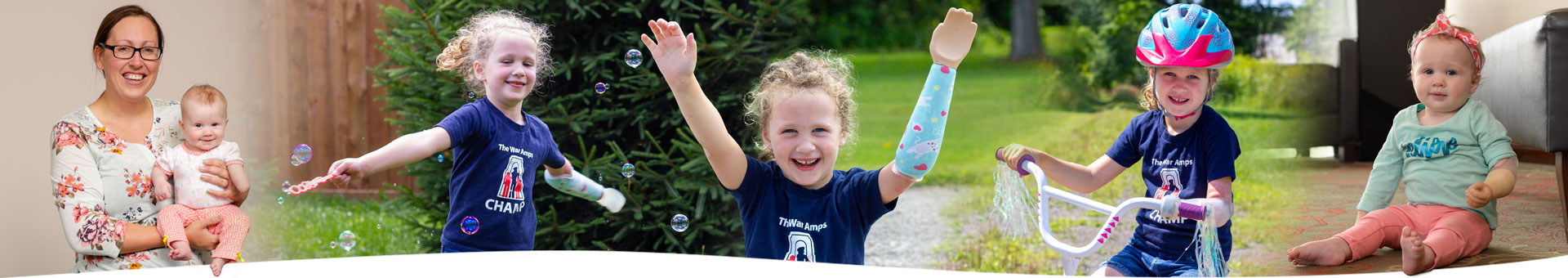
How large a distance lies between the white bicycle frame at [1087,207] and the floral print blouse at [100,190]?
270 centimetres

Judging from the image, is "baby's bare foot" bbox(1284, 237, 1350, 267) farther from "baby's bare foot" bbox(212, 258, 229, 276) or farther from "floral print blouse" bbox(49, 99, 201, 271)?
"floral print blouse" bbox(49, 99, 201, 271)

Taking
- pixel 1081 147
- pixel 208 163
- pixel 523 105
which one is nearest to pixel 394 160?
pixel 208 163

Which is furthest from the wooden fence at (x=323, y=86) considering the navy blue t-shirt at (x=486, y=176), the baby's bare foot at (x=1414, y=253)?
the baby's bare foot at (x=1414, y=253)

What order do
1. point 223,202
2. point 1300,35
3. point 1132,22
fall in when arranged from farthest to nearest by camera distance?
point 1132,22 < point 1300,35 < point 223,202

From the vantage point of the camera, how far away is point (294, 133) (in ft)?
20.9

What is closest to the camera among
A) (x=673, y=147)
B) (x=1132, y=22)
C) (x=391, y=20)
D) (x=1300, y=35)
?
(x=673, y=147)

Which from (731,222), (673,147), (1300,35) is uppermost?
(1300,35)

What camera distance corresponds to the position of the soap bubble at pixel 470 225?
3.32 metres

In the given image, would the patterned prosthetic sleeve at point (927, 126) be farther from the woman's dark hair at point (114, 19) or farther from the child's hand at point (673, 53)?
the woman's dark hair at point (114, 19)

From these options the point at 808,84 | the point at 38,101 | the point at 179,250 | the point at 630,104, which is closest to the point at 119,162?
the point at 179,250

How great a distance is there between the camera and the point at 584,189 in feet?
11.9

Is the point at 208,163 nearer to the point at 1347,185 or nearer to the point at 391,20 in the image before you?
the point at 391,20

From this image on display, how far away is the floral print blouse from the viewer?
348 cm

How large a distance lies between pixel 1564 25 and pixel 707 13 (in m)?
2.83
